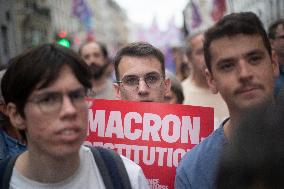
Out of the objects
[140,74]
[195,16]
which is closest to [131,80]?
[140,74]

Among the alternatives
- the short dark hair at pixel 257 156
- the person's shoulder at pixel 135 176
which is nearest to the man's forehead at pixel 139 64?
the person's shoulder at pixel 135 176

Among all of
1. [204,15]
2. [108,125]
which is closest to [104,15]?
[204,15]

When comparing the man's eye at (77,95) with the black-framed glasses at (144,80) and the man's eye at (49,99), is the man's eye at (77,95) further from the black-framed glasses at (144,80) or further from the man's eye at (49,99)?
the black-framed glasses at (144,80)

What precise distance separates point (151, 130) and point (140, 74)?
620 millimetres

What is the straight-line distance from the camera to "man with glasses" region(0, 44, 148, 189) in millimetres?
2037

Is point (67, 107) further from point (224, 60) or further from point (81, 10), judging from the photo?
point (81, 10)

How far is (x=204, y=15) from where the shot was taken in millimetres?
12812

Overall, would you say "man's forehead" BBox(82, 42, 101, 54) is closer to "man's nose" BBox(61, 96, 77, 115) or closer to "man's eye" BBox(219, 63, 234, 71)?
"man's eye" BBox(219, 63, 234, 71)

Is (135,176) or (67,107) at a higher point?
(67,107)

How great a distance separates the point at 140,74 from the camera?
Answer: 11.3 ft

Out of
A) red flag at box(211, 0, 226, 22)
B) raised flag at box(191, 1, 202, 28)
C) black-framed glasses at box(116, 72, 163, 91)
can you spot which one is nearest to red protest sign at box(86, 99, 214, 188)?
black-framed glasses at box(116, 72, 163, 91)

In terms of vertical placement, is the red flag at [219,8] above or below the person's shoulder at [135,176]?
above

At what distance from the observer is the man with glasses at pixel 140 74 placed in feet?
11.0

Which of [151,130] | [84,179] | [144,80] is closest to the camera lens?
[84,179]
